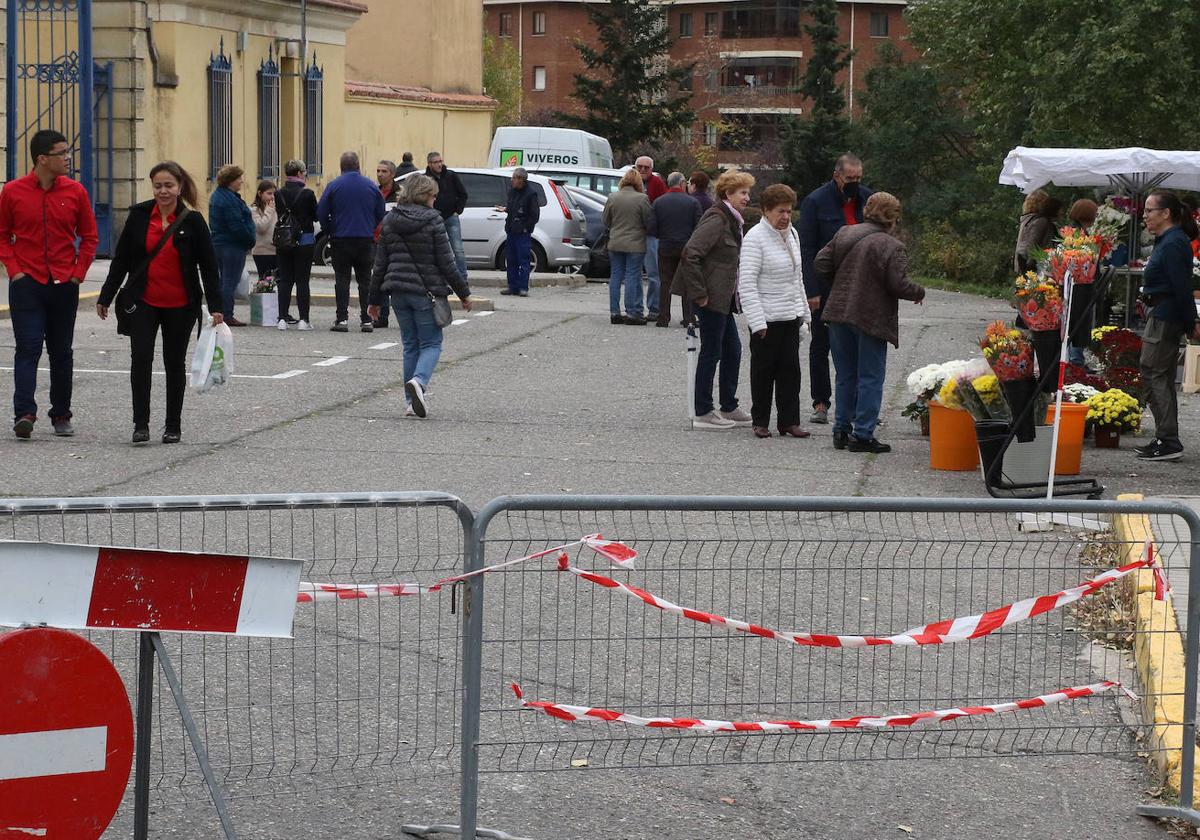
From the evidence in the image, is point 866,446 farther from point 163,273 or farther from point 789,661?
point 789,661

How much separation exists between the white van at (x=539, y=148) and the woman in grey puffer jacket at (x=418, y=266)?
25.1 metres

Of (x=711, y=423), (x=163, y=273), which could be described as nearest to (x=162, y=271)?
(x=163, y=273)

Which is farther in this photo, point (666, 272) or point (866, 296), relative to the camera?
point (666, 272)

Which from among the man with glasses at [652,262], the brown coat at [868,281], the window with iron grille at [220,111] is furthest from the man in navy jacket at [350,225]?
the window with iron grille at [220,111]

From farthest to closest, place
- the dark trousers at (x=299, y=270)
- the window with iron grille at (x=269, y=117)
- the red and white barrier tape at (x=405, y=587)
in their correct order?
the window with iron grille at (x=269, y=117) < the dark trousers at (x=299, y=270) < the red and white barrier tape at (x=405, y=587)

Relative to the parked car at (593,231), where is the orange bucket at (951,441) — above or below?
below

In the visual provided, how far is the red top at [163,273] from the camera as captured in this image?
10.3m

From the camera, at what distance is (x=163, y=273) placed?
10.4 metres

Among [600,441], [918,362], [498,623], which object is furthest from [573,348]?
[498,623]

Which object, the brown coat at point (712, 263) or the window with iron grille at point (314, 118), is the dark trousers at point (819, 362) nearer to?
the brown coat at point (712, 263)

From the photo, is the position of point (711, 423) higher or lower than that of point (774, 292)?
lower

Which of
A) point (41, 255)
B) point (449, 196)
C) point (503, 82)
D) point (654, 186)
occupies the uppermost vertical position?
point (503, 82)

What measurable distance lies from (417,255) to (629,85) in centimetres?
5080

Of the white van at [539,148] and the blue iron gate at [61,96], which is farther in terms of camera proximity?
the white van at [539,148]
